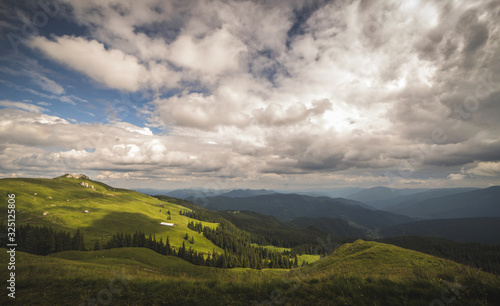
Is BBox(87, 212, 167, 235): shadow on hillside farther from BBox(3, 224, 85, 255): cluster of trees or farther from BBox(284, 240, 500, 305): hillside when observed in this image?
BBox(284, 240, 500, 305): hillside

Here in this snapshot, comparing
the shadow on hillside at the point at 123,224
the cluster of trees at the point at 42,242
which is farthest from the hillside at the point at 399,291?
the shadow on hillside at the point at 123,224

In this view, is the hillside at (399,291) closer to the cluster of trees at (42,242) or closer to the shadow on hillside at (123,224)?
the cluster of trees at (42,242)

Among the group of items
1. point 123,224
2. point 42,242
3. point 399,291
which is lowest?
point 123,224

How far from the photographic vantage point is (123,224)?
558 feet

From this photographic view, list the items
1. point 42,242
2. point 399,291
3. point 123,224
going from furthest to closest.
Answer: point 123,224, point 42,242, point 399,291

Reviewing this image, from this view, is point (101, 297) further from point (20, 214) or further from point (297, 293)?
point (20, 214)

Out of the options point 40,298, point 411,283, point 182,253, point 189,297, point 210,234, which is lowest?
point 210,234

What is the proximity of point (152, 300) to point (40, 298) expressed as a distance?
7016 mm

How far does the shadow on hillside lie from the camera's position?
509 feet

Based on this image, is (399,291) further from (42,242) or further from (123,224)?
(123,224)

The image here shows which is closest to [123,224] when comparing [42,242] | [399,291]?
[42,242]

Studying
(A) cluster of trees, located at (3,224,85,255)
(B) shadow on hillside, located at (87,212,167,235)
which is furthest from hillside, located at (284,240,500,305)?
(B) shadow on hillside, located at (87,212,167,235)

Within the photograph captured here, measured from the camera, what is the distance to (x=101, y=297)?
10.7 m

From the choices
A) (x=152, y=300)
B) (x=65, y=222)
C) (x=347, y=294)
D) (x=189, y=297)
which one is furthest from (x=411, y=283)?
(x=65, y=222)
